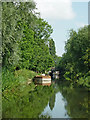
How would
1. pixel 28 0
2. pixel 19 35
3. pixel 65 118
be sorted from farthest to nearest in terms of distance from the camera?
pixel 28 0, pixel 19 35, pixel 65 118

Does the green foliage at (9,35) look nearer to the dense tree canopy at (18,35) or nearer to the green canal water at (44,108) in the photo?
the dense tree canopy at (18,35)

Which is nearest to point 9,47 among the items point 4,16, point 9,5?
point 4,16

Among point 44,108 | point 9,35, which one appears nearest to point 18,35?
point 9,35

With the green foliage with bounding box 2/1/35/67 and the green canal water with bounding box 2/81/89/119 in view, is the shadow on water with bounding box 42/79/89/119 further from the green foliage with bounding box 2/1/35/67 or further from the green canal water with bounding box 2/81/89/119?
the green foliage with bounding box 2/1/35/67

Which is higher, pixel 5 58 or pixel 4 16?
pixel 4 16

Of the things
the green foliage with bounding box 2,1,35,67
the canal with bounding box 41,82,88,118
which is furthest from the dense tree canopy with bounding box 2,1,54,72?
the canal with bounding box 41,82,88,118

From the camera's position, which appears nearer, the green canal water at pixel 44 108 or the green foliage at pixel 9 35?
the green canal water at pixel 44 108

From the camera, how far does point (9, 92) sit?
21.2 m

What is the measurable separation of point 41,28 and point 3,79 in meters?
30.6

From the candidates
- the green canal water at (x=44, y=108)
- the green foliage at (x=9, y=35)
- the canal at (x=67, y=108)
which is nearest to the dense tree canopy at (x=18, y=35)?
the green foliage at (x=9, y=35)

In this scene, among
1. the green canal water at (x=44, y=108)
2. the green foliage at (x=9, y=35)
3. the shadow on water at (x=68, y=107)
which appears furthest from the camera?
the green foliage at (x=9, y=35)

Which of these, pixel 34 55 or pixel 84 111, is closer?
pixel 84 111

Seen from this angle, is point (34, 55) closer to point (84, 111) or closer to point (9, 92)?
point (9, 92)

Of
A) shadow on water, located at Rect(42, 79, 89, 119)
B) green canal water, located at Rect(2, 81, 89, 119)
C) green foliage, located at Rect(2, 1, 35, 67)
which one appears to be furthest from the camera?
green foliage, located at Rect(2, 1, 35, 67)
